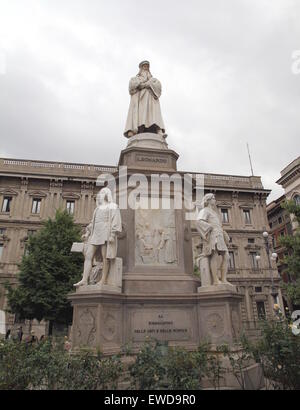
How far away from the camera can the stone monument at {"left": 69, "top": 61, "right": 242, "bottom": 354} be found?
6.71 meters

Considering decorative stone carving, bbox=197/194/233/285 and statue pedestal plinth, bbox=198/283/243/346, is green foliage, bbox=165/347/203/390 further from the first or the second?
decorative stone carving, bbox=197/194/233/285

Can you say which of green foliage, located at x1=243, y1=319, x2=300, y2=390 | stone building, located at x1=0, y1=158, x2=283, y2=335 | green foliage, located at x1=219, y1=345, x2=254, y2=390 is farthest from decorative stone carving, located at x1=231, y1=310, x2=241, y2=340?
stone building, located at x1=0, y1=158, x2=283, y2=335

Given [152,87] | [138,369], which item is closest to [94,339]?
[138,369]

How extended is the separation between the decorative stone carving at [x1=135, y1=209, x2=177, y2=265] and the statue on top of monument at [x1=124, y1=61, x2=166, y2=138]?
339 centimetres

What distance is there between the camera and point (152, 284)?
24.8ft

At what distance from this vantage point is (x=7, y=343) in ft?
17.0

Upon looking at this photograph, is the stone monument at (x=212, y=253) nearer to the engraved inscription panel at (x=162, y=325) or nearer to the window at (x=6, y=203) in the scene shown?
the engraved inscription panel at (x=162, y=325)

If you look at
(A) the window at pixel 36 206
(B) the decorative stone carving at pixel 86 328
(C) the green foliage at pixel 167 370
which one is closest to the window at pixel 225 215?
(A) the window at pixel 36 206

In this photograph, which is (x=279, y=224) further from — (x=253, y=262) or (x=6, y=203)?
(x=6, y=203)

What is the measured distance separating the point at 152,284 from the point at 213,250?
1.74m

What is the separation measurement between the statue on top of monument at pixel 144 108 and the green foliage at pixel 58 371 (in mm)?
7633

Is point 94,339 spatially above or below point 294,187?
below

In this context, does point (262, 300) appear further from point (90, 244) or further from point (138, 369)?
point (138, 369)

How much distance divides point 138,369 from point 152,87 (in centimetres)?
909
